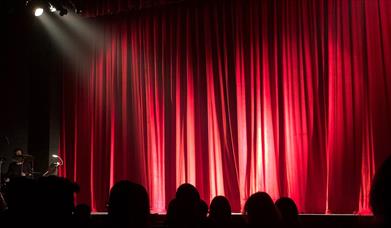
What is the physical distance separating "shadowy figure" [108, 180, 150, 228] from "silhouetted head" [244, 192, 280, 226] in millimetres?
1050

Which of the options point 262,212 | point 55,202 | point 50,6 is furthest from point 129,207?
point 50,6

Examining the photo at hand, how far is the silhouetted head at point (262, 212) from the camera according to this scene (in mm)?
2598

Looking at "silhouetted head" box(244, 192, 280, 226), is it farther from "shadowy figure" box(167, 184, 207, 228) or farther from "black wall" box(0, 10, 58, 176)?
"black wall" box(0, 10, 58, 176)

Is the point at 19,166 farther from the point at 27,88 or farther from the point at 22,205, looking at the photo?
the point at 22,205

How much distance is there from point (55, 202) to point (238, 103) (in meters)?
5.58

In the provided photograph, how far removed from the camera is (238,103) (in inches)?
280

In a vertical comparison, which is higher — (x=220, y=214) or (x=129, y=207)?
(x=129, y=207)

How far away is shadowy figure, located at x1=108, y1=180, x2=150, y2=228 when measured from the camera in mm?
1724

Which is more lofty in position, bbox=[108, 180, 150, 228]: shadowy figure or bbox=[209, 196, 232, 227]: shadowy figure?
bbox=[108, 180, 150, 228]: shadowy figure

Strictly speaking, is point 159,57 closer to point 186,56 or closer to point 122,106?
point 186,56

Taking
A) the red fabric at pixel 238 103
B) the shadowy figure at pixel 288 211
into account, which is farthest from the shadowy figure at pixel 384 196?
the red fabric at pixel 238 103

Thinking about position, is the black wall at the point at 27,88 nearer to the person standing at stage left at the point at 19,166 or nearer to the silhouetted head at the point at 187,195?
the person standing at stage left at the point at 19,166

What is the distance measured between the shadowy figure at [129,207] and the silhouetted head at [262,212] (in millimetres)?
1050

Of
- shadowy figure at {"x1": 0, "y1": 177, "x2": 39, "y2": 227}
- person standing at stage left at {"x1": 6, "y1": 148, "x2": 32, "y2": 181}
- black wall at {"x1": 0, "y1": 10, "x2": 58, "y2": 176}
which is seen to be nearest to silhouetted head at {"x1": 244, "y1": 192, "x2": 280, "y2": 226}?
shadowy figure at {"x1": 0, "y1": 177, "x2": 39, "y2": 227}
